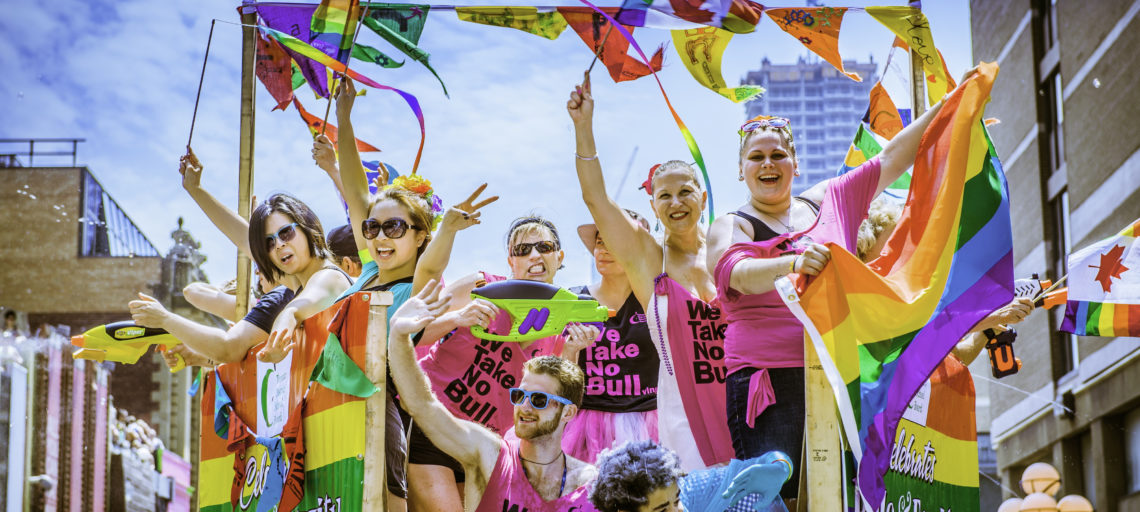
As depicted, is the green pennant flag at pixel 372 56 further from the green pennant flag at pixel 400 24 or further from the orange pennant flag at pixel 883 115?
the orange pennant flag at pixel 883 115

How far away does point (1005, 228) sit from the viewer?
14.4ft

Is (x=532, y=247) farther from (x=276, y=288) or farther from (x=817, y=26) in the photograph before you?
(x=817, y=26)

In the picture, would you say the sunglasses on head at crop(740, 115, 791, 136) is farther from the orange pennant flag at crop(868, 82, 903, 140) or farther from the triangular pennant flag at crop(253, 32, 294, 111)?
the triangular pennant flag at crop(253, 32, 294, 111)

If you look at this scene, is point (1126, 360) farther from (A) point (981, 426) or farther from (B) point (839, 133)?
(B) point (839, 133)

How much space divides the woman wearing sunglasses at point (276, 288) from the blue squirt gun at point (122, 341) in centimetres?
11

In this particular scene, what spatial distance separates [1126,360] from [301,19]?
14.3 m

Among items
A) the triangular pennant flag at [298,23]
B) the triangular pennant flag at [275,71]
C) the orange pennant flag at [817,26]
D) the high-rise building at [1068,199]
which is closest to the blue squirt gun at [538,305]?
the triangular pennant flag at [298,23]

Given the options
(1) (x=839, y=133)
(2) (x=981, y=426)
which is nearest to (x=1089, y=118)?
(2) (x=981, y=426)

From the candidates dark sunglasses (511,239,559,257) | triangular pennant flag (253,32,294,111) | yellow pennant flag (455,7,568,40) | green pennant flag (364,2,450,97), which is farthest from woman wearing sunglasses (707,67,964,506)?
triangular pennant flag (253,32,294,111)

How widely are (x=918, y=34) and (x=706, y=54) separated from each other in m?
1.07

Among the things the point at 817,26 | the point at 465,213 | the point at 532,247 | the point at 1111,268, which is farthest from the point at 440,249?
the point at 1111,268

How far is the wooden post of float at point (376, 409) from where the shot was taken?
14.1 ft

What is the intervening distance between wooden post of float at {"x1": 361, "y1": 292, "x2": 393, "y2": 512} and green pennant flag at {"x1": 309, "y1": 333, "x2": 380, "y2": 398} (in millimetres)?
29

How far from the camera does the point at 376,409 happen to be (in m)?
4.38
